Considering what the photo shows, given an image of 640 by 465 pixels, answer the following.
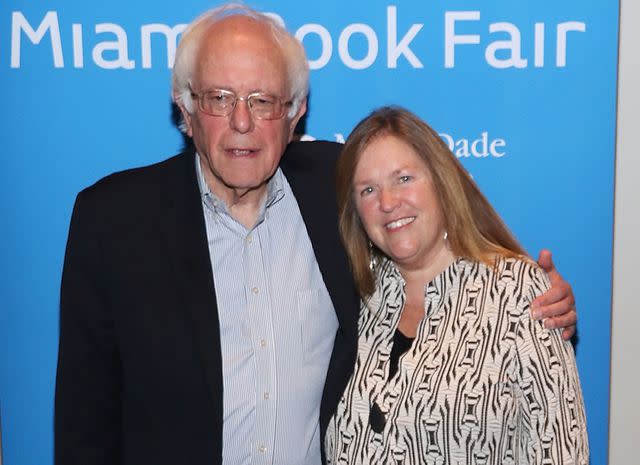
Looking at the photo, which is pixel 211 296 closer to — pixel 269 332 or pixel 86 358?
pixel 269 332

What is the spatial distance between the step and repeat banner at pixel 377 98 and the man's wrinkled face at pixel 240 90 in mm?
572

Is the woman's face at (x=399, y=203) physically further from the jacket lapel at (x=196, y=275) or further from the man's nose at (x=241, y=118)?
the jacket lapel at (x=196, y=275)

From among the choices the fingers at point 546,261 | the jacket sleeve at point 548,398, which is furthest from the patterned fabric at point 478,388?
the fingers at point 546,261

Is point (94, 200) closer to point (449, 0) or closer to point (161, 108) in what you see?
point (161, 108)

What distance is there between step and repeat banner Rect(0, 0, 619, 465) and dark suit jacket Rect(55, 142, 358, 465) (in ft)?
1.82

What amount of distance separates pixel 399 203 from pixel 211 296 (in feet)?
1.85

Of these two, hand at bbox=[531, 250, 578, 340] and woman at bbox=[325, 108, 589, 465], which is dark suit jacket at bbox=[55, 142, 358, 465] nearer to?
woman at bbox=[325, 108, 589, 465]

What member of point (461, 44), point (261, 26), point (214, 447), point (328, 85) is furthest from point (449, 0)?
point (214, 447)

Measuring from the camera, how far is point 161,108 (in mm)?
2760

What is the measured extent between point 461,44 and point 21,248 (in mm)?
1665

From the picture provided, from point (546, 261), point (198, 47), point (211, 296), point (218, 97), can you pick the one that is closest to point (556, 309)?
point (546, 261)

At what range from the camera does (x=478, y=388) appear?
6.80 feet

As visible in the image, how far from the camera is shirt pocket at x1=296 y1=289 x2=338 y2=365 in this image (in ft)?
7.52

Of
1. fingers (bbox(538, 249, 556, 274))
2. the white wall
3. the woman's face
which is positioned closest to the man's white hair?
the woman's face
